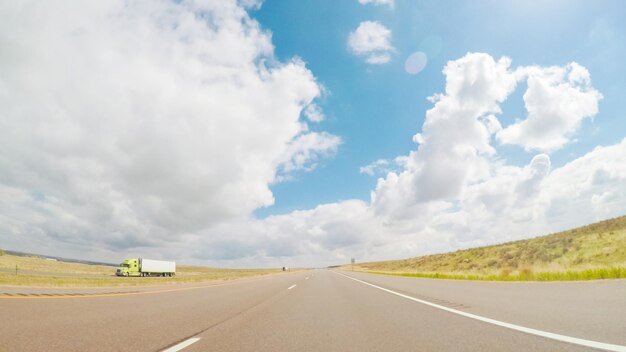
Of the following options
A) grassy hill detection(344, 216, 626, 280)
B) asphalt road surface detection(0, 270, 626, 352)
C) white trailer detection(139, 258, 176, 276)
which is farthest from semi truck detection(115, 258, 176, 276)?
asphalt road surface detection(0, 270, 626, 352)

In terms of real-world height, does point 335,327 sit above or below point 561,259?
above

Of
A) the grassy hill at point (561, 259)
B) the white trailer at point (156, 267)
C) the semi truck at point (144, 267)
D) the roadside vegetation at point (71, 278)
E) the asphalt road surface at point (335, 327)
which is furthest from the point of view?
the white trailer at point (156, 267)

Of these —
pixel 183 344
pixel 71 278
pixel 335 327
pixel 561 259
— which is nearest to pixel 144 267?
pixel 71 278

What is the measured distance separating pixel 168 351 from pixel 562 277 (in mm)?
15839

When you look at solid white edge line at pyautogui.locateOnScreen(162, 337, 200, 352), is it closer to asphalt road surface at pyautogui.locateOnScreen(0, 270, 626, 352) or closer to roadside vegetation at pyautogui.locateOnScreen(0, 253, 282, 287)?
asphalt road surface at pyautogui.locateOnScreen(0, 270, 626, 352)

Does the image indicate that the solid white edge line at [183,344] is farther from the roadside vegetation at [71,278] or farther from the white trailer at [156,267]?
the white trailer at [156,267]

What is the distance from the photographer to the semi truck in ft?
206

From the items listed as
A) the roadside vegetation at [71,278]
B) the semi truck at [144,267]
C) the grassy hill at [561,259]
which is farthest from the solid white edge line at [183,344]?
the semi truck at [144,267]

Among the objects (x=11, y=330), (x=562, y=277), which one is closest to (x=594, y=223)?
(x=562, y=277)

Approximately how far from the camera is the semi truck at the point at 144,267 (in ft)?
206

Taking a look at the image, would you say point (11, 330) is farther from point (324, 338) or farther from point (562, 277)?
point (562, 277)

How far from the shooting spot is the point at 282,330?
627 centimetres

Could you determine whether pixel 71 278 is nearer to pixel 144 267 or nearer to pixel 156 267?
pixel 144 267

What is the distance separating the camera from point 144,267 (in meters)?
68.4
